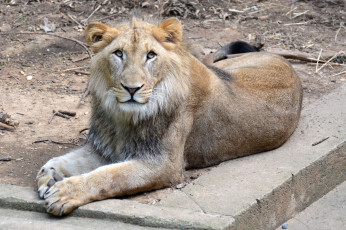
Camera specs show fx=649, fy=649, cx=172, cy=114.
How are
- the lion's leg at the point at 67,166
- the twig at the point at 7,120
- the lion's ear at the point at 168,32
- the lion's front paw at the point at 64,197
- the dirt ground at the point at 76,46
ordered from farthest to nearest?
the twig at the point at 7,120 → the dirt ground at the point at 76,46 → the lion's ear at the point at 168,32 → the lion's leg at the point at 67,166 → the lion's front paw at the point at 64,197

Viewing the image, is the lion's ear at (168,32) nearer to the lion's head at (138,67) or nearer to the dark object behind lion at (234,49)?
the lion's head at (138,67)

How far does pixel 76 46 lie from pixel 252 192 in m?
3.97

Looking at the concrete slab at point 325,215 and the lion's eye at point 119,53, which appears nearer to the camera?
the lion's eye at point 119,53

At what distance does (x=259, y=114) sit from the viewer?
17.4 feet

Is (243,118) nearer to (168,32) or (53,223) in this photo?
(168,32)

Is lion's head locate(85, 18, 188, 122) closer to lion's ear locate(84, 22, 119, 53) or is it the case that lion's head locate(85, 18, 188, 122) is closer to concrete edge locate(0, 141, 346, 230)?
lion's ear locate(84, 22, 119, 53)

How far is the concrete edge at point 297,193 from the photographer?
4.46 metres

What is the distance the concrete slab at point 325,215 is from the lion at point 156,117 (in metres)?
0.60

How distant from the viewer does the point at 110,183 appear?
4.50 metres

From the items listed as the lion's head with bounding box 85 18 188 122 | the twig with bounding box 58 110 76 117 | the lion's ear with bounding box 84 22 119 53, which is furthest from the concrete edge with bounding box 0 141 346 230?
the twig with bounding box 58 110 76 117

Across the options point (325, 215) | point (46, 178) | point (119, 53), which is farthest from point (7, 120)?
point (325, 215)

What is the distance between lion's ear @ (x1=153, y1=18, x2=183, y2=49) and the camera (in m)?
4.73

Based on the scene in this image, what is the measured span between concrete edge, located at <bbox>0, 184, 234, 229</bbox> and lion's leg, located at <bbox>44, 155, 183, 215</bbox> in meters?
0.07

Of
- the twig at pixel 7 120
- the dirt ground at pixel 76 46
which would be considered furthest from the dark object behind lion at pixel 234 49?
the twig at pixel 7 120
